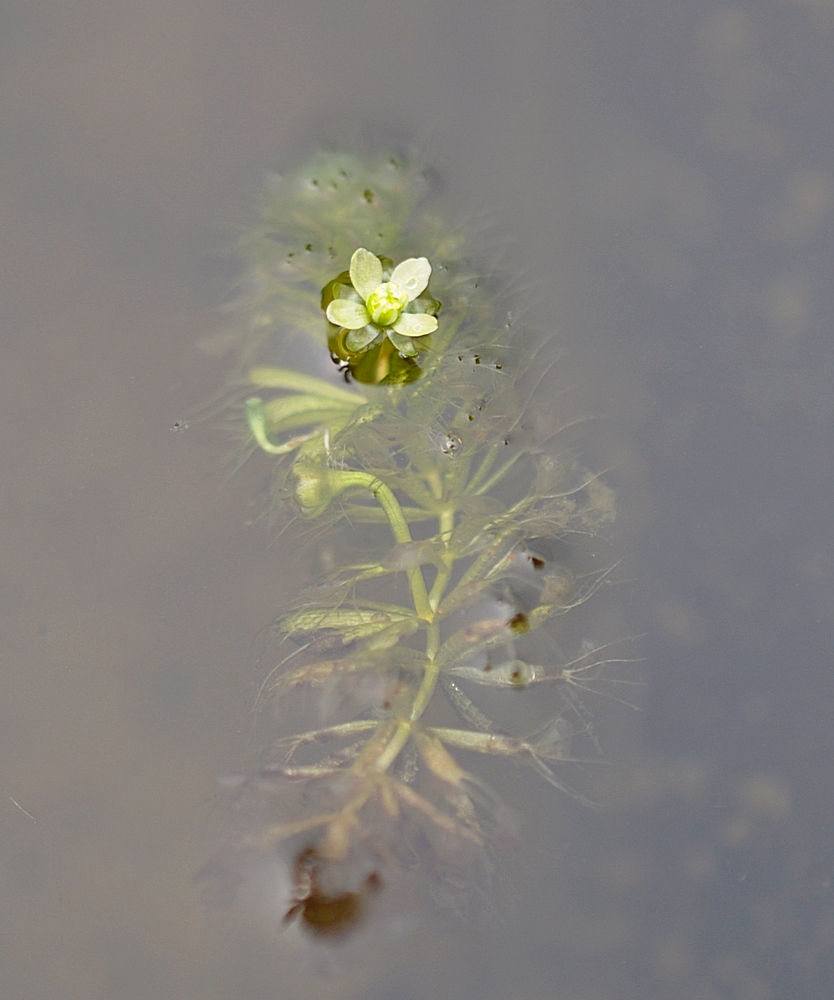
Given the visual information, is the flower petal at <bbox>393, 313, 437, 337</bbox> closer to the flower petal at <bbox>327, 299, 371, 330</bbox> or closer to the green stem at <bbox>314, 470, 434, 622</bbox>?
the flower petal at <bbox>327, 299, 371, 330</bbox>

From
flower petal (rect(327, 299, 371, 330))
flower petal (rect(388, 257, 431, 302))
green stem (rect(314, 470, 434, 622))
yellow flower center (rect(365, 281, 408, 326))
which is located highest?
flower petal (rect(388, 257, 431, 302))

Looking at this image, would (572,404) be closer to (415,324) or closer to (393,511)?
(415,324)

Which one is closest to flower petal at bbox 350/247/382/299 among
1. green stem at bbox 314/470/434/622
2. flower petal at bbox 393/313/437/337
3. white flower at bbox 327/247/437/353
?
white flower at bbox 327/247/437/353

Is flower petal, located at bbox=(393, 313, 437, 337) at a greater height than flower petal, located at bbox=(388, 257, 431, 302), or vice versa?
flower petal, located at bbox=(388, 257, 431, 302)

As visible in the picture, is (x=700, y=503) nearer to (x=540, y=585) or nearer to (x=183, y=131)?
(x=540, y=585)

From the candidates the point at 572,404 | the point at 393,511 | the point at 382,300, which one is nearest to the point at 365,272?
the point at 382,300

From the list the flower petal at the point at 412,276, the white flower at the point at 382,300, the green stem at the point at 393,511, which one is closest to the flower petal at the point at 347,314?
the white flower at the point at 382,300

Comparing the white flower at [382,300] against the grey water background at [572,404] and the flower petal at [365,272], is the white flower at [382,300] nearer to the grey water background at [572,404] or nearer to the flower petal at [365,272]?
the flower petal at [365,272]
